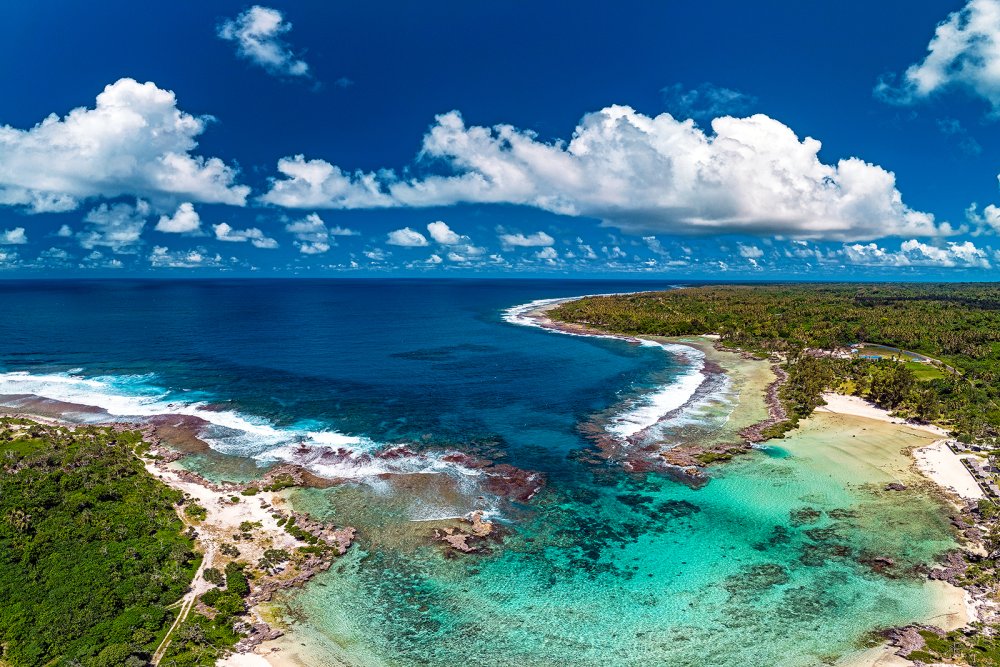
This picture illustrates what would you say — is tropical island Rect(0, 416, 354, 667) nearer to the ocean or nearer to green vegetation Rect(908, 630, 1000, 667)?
the ocean

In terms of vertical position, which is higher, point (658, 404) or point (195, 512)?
point (658, 404)

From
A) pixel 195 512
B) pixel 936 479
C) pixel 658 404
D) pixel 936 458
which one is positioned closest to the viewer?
pixel 195 512

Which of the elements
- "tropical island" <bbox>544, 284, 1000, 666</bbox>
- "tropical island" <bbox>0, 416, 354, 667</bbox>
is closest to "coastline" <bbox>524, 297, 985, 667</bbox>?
"tropical island" <bbox>544, 284, 1000, 666</bbox>

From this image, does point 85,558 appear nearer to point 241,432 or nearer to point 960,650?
point 241,432

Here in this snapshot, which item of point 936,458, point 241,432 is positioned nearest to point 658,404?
point 936,458

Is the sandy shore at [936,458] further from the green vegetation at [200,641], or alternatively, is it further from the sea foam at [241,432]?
the green vegetation at [200,641]

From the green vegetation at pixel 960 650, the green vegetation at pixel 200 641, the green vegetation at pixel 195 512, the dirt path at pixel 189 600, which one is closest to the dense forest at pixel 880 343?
the green vegetation at pixel 960 650
